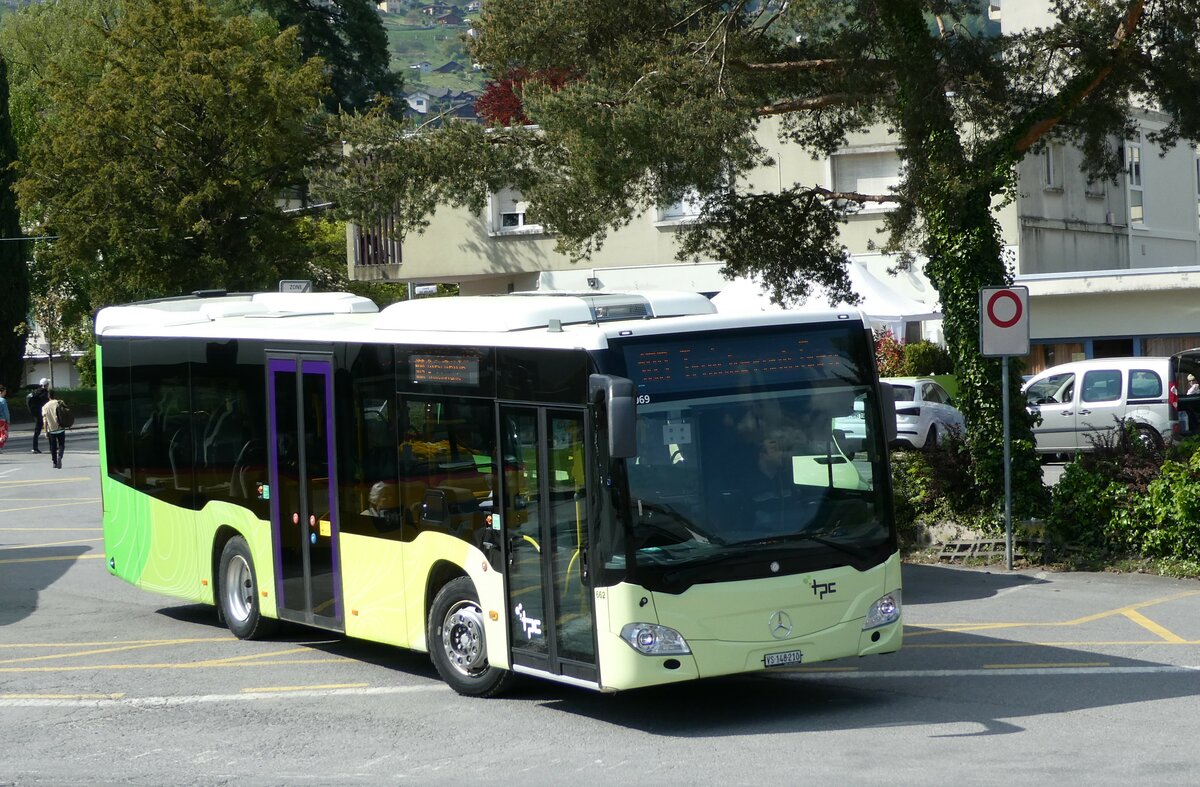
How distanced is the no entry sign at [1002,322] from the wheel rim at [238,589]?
308 inches

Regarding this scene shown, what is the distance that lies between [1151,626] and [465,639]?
5.81 m

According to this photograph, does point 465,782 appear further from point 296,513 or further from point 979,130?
point 979,130

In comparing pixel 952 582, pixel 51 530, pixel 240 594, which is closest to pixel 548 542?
pixel 240 594

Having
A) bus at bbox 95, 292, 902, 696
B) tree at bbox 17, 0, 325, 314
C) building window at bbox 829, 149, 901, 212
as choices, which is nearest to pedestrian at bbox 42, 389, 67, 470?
tree at bbox 17, 0, 325, 314

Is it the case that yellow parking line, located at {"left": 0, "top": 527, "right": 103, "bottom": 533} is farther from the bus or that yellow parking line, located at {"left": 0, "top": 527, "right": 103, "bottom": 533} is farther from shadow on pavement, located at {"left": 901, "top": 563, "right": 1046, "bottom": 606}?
shadow on pavement, located at {"left": 901, "top": 563, "right": 1046, "bottom": 606}

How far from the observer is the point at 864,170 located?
122ft

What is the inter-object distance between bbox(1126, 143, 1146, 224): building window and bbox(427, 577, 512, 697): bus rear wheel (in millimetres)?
36307

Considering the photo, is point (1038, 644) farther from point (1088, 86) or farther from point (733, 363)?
point (1088, 86)

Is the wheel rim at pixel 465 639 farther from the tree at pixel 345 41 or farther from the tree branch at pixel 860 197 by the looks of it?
the tree at pixel 345 41

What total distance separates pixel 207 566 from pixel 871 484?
656 centimetres

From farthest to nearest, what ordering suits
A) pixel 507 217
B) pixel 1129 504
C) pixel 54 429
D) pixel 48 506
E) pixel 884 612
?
pixel 507 217, pixel 54 429, pixel 48 506, pixel 1129 504, pixel 884 612

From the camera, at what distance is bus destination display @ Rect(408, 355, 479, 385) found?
10227mm

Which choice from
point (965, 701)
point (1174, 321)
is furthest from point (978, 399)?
point (1174, 321)

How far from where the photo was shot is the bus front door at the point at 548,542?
9.25 metres
